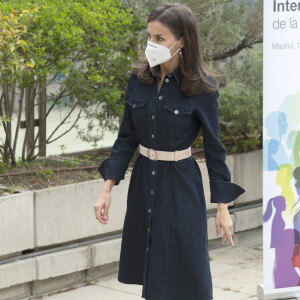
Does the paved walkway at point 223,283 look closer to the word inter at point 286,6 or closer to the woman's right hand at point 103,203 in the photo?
the woman's right hand at point 103,203

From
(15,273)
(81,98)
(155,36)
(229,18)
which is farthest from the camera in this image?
(229,18)

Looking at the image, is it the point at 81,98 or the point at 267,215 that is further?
the point at 81,98

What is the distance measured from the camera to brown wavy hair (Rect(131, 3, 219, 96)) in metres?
3.52

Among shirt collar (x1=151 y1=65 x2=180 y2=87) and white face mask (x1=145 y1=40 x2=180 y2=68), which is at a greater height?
white face mask (x1=145 y1=40 x2=180 y2=68)

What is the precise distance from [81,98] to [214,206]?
4.96ft

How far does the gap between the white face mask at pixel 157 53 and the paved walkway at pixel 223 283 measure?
2.19 meters

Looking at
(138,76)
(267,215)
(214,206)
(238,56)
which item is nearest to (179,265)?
(138,76)

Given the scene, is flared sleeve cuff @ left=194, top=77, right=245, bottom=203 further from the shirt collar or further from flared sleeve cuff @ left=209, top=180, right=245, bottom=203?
the shirt collar

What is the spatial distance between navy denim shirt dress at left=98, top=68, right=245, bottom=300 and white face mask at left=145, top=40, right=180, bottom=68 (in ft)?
0.31

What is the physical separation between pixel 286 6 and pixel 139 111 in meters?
1.75

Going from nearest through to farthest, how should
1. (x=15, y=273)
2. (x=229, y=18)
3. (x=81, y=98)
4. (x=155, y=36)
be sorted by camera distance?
(x=155, y=36) → (x=15, y=273) → (x=81, y=98) → (x=229, y=18)

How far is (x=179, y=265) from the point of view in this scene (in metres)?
3.62

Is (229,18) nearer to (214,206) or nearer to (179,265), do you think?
(214,206)

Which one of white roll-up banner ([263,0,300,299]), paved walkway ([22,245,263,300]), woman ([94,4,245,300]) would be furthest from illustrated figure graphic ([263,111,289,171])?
woman ([94,4,245,300])
